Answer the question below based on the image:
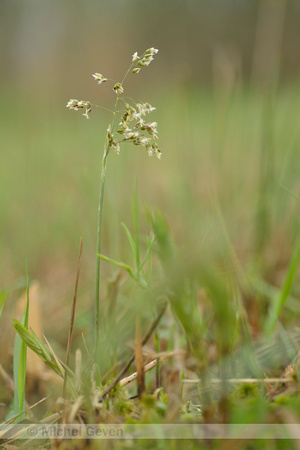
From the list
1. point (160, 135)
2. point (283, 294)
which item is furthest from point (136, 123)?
point (160, 135)

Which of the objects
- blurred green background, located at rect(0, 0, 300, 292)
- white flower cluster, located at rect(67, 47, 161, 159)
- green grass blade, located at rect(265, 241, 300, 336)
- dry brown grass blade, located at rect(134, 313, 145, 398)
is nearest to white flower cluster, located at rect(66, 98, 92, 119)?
white flower cluster, located at rect(67, 47, 161, 159)

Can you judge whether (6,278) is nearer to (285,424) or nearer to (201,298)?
(201,298)

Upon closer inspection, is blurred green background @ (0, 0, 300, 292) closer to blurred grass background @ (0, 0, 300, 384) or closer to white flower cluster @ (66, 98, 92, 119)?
blurred grass background @ (0, 0, 300, 384)

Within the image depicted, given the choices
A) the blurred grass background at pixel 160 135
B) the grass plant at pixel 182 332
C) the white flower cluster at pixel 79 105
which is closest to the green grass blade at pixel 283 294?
the grass plant at pixel 182 332

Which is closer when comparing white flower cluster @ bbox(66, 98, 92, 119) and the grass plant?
the grass plant

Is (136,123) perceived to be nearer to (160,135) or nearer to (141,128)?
(141,128)

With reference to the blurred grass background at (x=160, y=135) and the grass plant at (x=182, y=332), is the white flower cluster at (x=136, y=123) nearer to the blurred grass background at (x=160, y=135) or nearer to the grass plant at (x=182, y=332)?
the grass plant at (x=182, y=332)
